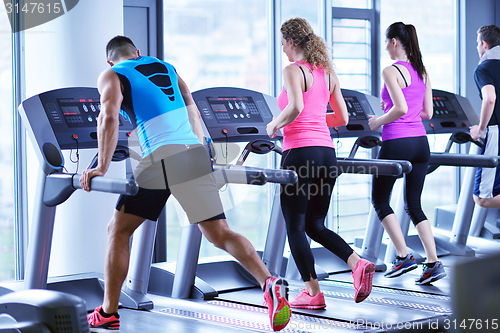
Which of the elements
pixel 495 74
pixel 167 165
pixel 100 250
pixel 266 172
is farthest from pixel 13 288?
pixel 495 74

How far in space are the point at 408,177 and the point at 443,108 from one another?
1.23m

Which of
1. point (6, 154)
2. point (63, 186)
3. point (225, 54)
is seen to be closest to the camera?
point (63, 186)

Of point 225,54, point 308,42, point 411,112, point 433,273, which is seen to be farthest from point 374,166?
point 225,54

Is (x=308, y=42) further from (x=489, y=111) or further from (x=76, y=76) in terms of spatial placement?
(x=489, y=111)

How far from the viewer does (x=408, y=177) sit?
11.2ft

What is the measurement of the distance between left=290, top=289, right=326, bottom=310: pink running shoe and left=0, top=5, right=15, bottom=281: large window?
6.17 feet

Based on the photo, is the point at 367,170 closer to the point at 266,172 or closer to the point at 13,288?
the point at 266,172

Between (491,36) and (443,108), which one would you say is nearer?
(491,36)

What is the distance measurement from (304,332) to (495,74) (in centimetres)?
221

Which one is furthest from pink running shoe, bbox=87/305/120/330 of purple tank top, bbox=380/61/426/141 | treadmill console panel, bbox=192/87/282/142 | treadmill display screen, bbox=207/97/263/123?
purple tank top, bbox=380/61/426/141

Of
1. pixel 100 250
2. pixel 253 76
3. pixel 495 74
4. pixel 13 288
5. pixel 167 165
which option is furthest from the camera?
pixel 253 76

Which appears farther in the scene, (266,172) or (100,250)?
(100,250)

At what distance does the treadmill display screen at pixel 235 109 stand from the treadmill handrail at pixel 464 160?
1.16 metres

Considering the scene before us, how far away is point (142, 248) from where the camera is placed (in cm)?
317
